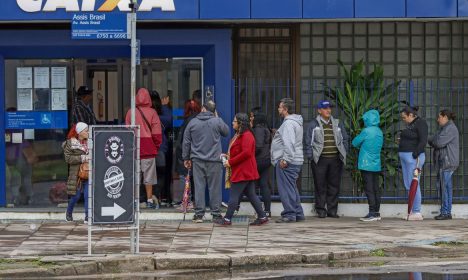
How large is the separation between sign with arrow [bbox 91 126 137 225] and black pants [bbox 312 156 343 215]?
5132 mm

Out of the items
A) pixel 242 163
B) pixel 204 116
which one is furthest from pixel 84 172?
pixel 242 163

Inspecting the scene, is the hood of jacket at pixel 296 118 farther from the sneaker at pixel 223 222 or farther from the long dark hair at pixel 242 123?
the sneaker at pixel 223 222

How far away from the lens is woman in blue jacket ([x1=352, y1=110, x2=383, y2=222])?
17.4 m

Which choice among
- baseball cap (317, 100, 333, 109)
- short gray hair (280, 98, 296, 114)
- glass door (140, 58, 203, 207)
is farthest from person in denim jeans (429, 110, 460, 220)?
glass door (140, 58, 203, 207)

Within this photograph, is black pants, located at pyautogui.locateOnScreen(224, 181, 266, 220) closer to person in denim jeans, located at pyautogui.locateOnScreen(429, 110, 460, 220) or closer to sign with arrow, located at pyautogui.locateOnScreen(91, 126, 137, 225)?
person in denim jeans, located at pyautogui.locateOnScreen(429, 110, 460, 220)

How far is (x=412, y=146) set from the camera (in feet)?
57.3

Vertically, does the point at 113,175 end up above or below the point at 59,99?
below

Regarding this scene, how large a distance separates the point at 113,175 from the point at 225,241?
2248 mm

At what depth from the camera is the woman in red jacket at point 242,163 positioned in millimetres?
16156

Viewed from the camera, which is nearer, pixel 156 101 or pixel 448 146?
pixel 448 146

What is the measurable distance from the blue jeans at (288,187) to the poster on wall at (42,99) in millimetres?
4181

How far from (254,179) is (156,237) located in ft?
6.51

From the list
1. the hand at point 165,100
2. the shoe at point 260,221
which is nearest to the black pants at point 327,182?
the shoe at point 260,221

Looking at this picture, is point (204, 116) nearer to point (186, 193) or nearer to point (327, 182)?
point (186, 193)
